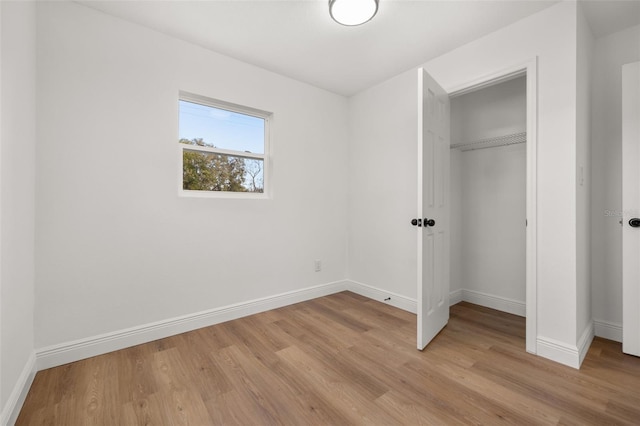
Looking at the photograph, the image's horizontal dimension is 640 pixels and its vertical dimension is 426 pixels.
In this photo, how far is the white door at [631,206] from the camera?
2051 mm

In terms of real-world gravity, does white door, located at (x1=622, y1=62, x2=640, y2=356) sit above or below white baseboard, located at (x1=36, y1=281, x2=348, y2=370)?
above

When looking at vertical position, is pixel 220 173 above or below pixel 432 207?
above

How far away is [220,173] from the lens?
2.82m

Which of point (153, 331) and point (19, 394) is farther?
point (153, 331)

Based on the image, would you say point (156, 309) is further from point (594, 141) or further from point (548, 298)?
point (594, 141)

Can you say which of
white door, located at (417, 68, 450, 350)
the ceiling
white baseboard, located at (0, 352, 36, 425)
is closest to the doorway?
white door, located at (417, 68, 450, 350)

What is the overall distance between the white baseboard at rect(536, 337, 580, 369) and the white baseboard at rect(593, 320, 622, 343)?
0.72 meters

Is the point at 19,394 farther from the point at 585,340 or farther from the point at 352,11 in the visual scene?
the point at 585,340

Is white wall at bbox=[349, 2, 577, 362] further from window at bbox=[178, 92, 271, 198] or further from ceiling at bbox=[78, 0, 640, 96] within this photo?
window at bbox=[178, 92, 271, 198]

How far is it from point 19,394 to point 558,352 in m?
3.26

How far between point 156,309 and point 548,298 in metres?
2.98

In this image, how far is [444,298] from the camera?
2.61 m

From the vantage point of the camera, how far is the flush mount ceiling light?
6.42ft

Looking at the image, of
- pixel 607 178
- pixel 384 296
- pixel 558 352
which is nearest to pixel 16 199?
pixel 384 296
